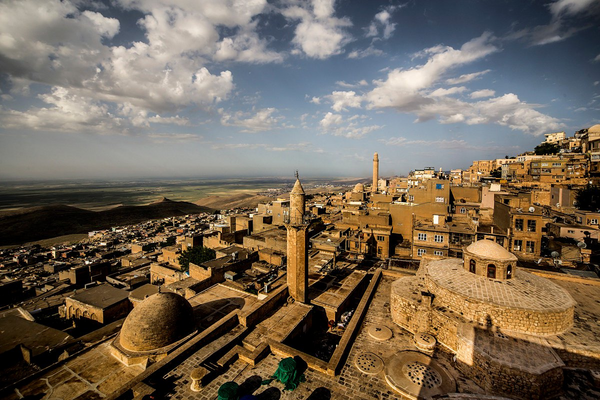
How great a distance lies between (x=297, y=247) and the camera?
15.1m

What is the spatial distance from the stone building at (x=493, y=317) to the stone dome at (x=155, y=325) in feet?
37.8

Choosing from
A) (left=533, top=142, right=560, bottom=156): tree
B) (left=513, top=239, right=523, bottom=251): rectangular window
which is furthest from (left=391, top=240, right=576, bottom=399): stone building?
(left=533, top=142, right=560, bottom=156): tree

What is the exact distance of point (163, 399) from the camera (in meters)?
8.83

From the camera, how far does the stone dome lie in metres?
11.9

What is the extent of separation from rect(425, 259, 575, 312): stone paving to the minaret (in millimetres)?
7235

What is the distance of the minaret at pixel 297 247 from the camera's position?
49.0ft

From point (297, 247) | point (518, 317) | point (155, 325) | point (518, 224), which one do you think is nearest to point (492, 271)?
point (518, 317)

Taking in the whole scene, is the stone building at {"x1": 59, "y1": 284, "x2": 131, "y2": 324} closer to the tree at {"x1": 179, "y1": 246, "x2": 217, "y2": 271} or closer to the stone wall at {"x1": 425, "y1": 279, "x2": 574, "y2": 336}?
the tree at {"x1": 179, "y1": 246, "x2": 217, "y2": 271}

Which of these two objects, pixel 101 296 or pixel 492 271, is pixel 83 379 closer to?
pixel 101 296

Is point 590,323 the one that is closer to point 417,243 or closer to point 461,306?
point 461,306

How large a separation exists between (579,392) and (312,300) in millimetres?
11719

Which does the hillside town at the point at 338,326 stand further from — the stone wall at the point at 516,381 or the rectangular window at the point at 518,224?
the rectangular window at the point at 518,224

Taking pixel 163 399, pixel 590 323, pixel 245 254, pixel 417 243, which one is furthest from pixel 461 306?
pixel 245 254

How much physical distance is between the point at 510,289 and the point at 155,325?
17097mm
